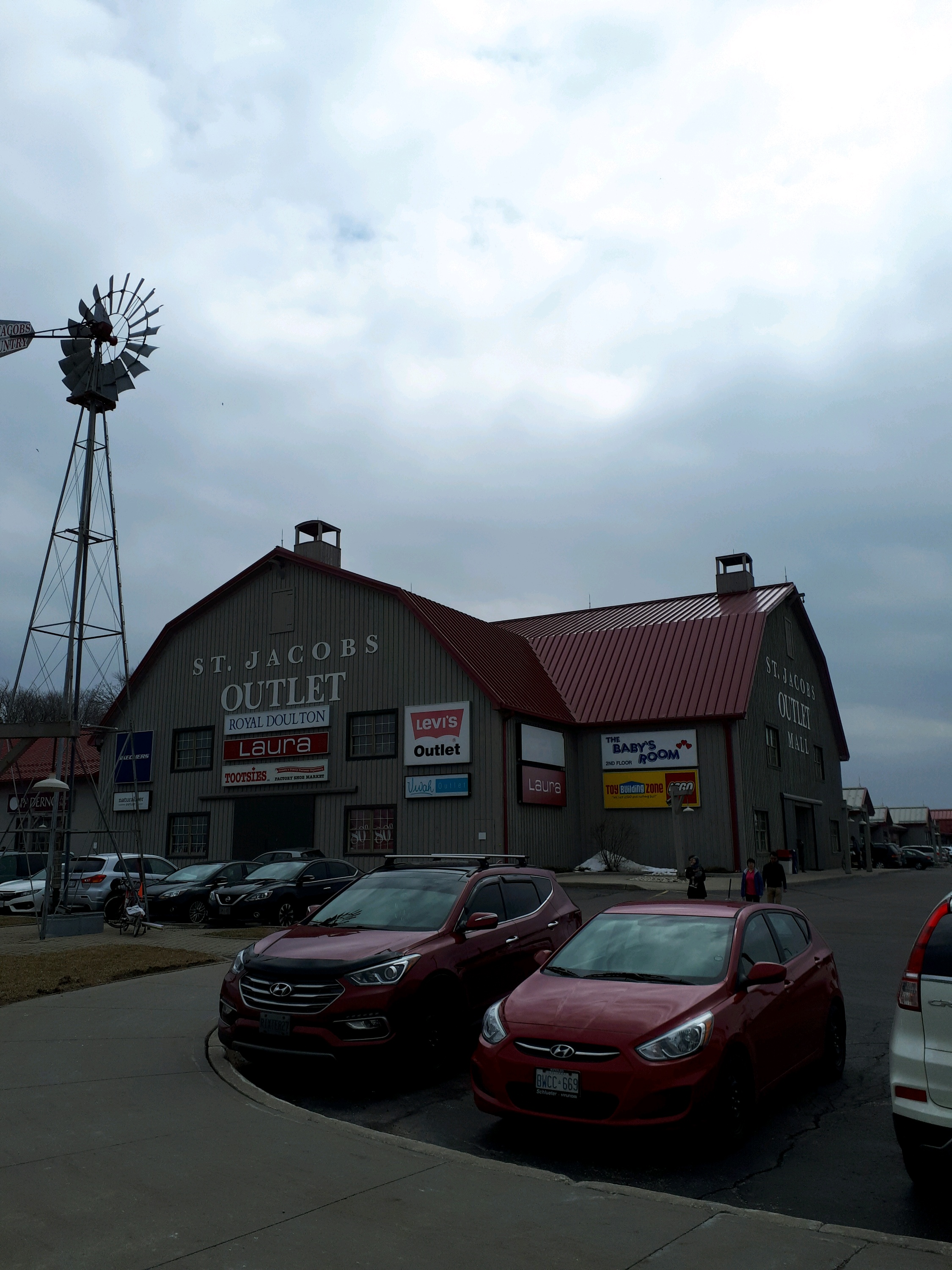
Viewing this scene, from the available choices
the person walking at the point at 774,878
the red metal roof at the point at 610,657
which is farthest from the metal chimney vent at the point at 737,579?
the person walking at the point at 774,878

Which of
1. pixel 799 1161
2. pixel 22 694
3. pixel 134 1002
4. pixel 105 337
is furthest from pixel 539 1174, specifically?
pixel 22 694

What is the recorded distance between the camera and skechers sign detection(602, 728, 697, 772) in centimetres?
3300

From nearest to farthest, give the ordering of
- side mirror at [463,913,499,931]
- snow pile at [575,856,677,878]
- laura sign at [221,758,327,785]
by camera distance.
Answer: side mirror at [463,913,499,931] → snow pile at [575,856,677,878] → laura sign at [221,758,327,785]

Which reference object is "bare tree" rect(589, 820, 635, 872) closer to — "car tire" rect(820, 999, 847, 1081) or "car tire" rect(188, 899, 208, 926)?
"car tire" rect(188, 899, 208, 926)

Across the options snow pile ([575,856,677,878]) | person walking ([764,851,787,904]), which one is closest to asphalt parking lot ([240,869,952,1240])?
person walking ([764,851,787,904])

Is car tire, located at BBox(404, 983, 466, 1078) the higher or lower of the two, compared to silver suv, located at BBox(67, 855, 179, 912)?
lower

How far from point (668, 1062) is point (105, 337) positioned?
795 inches

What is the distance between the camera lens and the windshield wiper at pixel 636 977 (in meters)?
7.13

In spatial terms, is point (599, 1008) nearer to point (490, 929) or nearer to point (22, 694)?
point (490, 929)

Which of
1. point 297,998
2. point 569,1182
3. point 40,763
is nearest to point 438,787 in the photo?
point 297,998

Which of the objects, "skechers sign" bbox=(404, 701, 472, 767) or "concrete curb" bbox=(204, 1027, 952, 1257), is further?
"skechers sign" bbox=(404, 701, 472, 767)

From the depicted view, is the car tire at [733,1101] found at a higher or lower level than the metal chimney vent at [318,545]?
lower

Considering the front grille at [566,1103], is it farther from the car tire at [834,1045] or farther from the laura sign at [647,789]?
the laura sign at [647,789]

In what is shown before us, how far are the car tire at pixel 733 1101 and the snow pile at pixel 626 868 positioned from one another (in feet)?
84.6
